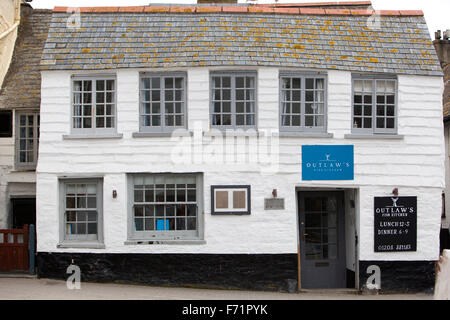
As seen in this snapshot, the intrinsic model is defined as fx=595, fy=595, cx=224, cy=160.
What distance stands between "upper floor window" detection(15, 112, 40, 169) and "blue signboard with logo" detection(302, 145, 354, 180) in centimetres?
719

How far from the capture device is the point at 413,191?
1411 cm

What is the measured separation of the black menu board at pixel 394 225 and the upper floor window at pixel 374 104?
1759 mm

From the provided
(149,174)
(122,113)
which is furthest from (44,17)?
(149,174)

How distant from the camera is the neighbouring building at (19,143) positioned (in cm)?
1580

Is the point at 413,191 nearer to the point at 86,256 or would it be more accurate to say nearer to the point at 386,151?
the point at 386,151

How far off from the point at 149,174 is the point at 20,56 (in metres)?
5.87

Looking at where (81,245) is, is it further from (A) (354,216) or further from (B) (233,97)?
(A) (354,216)

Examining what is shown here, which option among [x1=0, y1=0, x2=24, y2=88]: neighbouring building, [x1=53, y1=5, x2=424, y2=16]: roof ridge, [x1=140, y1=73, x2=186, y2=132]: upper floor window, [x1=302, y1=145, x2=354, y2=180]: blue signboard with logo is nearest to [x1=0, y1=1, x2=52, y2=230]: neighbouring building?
[x1=0, y1=0, x2=24, y2=88]: neighbouring building

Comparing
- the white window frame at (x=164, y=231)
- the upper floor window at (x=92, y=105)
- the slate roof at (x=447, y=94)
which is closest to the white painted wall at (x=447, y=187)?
the slate roof at (x=447, y=94)

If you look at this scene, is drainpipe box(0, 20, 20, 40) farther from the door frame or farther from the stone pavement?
the door frame

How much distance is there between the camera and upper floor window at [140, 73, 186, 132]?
13.9 meters

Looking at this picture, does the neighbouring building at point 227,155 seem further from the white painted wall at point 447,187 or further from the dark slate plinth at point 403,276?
the white painted wall at point 447,187

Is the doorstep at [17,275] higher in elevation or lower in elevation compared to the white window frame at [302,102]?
lower

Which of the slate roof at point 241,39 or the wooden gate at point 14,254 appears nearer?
the slate roof at point 241,39
